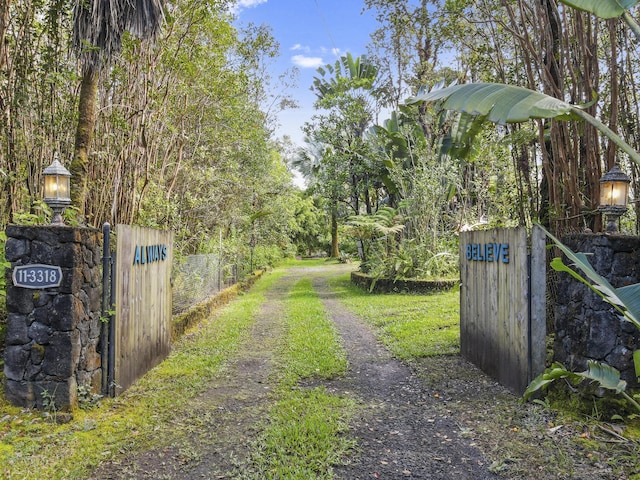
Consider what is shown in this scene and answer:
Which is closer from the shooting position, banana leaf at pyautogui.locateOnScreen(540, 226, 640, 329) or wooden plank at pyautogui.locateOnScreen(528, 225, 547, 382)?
banana leaf at pyautogui.locateOnScreen(540, 226, 640, 329)

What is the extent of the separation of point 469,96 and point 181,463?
3.19 m

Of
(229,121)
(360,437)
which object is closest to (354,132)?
(229,121)

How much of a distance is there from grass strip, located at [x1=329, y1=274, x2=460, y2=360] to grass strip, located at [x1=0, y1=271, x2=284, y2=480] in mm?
2666

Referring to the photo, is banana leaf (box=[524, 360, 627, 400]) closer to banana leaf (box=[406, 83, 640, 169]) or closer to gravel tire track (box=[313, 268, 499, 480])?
gravel tire track (box=[313, 268, 499, 480])

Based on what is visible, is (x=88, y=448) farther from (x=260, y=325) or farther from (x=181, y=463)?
(x=260, y=325)

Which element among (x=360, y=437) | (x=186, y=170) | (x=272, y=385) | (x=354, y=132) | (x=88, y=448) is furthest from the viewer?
(x=354, y=132)

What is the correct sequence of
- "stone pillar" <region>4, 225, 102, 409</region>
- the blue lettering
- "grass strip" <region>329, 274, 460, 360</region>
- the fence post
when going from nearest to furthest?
1. "stone pillar" <region>4, 225, 102, 409</region>
2. the fence post
3. the blue lettering
4. "grass strip" <region>329, 274, 460, 360</region>

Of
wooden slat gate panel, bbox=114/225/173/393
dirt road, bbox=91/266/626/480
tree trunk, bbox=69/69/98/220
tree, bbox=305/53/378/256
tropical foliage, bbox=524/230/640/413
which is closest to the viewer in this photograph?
tropical foliage, bbox=524/230/640/413

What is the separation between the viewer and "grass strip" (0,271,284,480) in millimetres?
3169

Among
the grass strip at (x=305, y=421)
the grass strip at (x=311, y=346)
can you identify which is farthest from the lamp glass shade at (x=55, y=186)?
the grass strip at (x=311, y=346)

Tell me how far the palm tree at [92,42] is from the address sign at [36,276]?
1.44m

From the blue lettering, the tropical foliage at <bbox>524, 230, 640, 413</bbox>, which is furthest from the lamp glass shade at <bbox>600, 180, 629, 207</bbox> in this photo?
the tropical foliage at <bbox>524, 230, 640, 413</bbox>

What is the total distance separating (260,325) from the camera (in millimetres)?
8469

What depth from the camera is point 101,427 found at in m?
3.82
